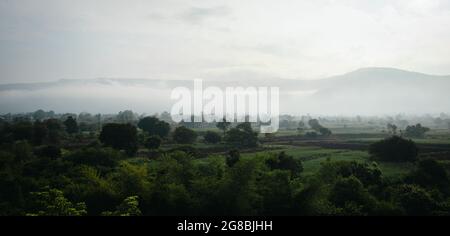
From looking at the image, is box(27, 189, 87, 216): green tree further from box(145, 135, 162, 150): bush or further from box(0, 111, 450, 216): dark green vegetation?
box(145, 135, 162, 150): bush

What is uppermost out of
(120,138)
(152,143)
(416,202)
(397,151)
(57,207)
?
(120,138)

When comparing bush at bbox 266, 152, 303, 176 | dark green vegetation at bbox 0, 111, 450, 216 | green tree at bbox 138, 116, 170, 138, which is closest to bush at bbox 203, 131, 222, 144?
green tree at bbox 138, 116, 170, 138

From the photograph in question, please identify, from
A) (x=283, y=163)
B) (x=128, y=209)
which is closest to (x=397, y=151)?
(x=283, y=163)

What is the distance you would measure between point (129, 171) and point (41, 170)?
18431mm

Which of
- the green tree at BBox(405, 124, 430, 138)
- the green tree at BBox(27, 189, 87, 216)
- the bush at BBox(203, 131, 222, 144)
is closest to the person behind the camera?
the green tree at BBox(27, 189, 87, 216)

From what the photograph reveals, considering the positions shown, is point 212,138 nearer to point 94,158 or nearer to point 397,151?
point 397,151

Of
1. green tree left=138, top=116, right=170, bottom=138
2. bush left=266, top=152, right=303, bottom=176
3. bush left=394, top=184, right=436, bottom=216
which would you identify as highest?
green tree left=138, top=116, right=170, bottom=138

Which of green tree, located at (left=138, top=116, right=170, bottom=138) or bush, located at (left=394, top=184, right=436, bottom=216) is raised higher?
green tree, located at (left=138, top=116, right=170, bottom=138)

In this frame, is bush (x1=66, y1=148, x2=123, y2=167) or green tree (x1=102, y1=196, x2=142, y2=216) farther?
bush (x1=66, y1=148, x2=123, y2=167)

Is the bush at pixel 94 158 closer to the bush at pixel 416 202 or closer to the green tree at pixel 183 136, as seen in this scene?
the bush at pixel 416 202
